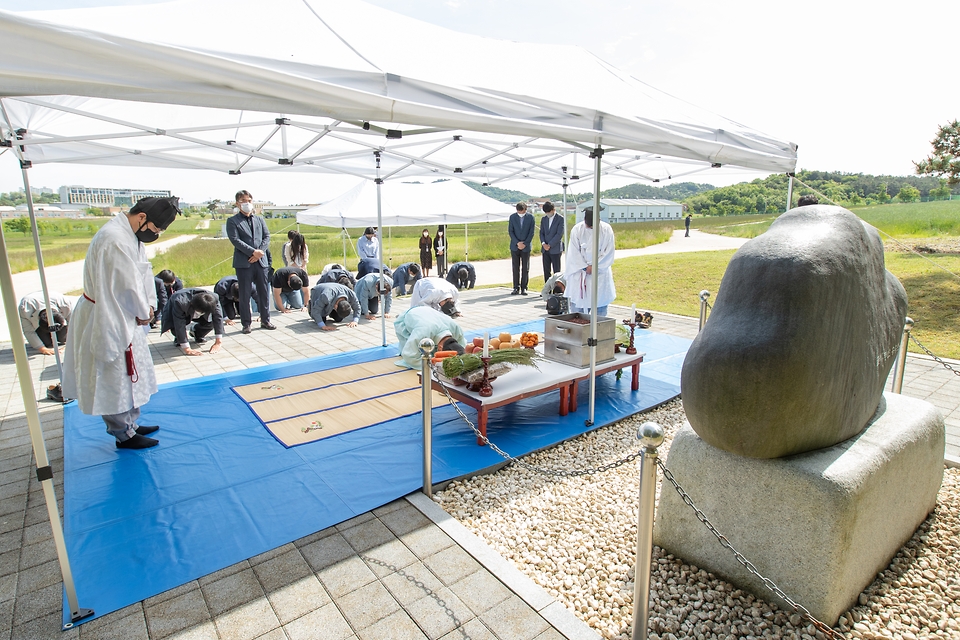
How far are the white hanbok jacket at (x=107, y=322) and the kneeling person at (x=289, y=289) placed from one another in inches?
213

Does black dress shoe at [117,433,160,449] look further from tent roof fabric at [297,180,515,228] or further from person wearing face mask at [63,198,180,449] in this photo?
tent roof fabric at [297,180,515,228]

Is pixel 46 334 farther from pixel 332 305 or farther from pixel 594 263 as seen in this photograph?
pixel 594 263

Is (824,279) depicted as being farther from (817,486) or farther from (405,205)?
(405,205)

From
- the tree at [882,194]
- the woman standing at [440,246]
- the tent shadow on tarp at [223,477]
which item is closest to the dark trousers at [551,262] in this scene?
the woman standing at [440,246]

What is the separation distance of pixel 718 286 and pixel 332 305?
6533mm

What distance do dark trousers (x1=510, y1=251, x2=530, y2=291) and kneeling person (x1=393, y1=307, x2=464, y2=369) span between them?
5.74m

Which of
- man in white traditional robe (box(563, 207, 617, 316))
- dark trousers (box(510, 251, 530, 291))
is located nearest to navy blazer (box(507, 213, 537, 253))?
dark trousers (box(510, 251, 530, 291))

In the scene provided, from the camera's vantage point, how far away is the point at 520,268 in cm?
1165

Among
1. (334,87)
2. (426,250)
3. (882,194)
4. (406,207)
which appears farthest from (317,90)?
(882,194)

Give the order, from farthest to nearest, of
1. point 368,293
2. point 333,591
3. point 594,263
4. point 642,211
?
point 642,211 → point 368,293 → point 594,263 → point 333,591

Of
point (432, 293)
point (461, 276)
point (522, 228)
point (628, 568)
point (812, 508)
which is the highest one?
point (522, 228)

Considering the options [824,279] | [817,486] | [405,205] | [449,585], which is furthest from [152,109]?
[405,205]

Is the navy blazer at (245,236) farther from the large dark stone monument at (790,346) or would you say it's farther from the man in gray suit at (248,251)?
the large dark stone monument at (790,346)

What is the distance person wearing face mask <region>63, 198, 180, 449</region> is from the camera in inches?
135
